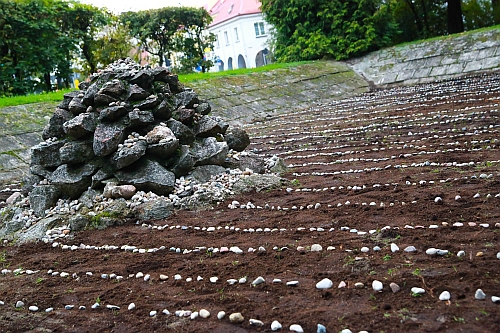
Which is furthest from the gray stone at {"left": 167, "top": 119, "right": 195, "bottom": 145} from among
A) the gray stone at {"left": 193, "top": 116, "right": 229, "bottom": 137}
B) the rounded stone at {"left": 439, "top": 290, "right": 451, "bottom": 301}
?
the rounded stone at {"left": 439, "top": 290, "right": 451, "bottom": 301}

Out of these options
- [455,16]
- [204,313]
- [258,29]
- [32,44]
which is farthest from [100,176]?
[258,29]

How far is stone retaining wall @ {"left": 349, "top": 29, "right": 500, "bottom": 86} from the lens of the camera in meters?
16.0

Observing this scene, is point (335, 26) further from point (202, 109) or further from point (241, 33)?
point (241, 33)

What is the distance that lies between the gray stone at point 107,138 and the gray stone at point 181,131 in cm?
72

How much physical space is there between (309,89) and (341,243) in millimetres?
12738

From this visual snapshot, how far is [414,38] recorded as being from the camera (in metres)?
22.3

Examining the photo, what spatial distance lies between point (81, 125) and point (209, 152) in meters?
1.74

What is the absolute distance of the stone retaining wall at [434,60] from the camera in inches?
631

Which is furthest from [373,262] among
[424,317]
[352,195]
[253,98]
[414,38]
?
[414,38]

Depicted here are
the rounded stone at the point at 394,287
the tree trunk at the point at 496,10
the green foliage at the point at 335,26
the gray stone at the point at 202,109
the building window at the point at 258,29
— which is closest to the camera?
the rounded stone at the point at 394,287

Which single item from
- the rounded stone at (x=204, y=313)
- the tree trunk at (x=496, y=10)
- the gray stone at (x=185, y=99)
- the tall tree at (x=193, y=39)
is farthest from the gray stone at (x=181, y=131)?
the tall tree at (x=193, y=39)

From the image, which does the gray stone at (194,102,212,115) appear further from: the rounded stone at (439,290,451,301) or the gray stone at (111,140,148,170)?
the rounded stone at (439,290,451,301)

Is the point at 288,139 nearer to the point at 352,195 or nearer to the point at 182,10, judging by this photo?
the point at 352,195

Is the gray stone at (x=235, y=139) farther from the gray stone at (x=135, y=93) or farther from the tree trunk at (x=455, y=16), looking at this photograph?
the tree trunk at (x=455, y=16)
